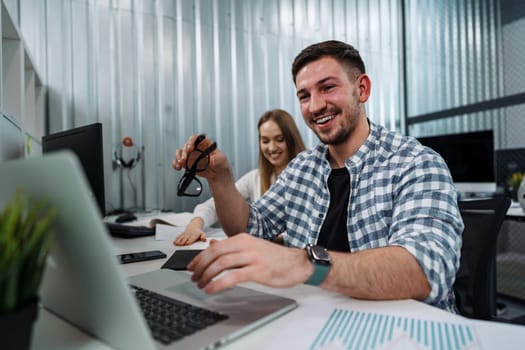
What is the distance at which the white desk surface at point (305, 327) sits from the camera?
0.43 m

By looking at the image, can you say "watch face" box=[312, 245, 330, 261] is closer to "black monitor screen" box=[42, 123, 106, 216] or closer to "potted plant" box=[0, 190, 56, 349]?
"potted plant" box=[0, 190, 56, 349]

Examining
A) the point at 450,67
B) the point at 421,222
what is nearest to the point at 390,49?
the point at 450,67

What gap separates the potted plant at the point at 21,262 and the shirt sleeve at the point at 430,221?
1.92 feet

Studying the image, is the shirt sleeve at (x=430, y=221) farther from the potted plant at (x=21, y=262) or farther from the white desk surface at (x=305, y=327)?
the potted plant at (x=21, y=262)

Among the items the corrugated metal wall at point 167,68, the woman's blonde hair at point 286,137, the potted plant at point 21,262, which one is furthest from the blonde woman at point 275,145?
the potted plant at point 21,262

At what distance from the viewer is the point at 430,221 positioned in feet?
2.46

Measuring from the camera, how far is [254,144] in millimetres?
2871

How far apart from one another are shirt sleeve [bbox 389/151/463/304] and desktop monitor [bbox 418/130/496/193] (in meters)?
1.86

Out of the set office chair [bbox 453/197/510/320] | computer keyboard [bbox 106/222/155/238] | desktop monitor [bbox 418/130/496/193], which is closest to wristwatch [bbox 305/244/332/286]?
office chair [bbox 453/197/510/320]

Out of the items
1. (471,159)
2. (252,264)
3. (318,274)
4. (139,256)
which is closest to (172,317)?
(252,264)

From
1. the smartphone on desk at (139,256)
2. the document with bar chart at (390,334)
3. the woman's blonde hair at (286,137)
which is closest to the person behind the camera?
the document with bar chart at (390,334)

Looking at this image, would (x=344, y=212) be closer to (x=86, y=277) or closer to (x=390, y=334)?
(x=390, y=334)

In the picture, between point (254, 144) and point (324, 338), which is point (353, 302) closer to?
point (324, 338)

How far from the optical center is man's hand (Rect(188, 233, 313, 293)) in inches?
21.1
